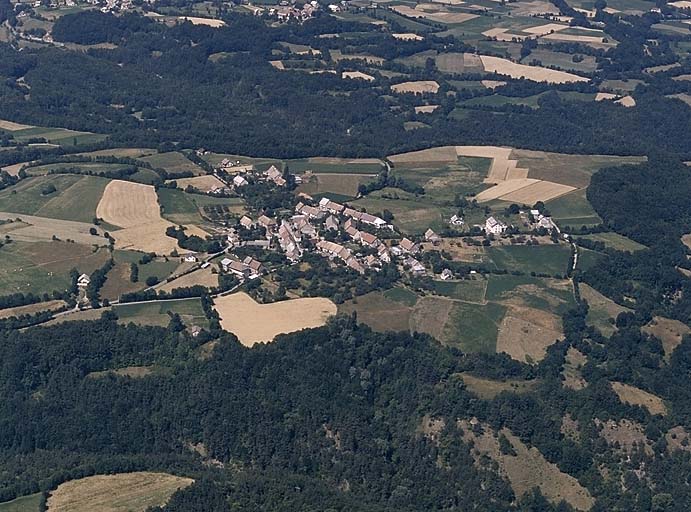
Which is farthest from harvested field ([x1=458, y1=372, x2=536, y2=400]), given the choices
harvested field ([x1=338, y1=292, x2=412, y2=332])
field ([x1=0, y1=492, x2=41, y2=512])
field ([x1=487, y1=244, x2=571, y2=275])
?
field ([x1=0, y1=492, x2=41, y2=512])

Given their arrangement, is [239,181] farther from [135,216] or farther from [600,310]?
[600,310]

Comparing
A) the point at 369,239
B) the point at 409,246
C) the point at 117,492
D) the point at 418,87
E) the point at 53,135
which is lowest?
the point at 418,87

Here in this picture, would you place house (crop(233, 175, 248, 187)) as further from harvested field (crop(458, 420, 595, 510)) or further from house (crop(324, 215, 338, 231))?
harvested field (crop(458, 420, 595, 510))

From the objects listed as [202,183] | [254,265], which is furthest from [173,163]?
[254,265]

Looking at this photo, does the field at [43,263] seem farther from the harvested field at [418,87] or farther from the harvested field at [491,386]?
the harvested field at [418,87]

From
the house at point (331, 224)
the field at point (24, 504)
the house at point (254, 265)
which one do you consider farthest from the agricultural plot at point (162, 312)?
the field at point (24, 504)
